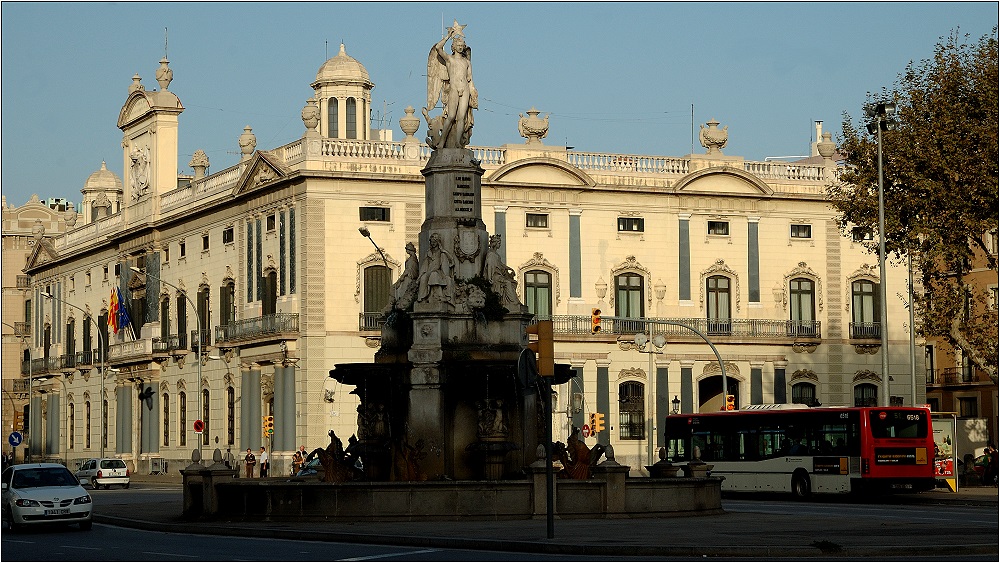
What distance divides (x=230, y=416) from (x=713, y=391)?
19884 millimetres

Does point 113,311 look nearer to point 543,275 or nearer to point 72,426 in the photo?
point 72,426

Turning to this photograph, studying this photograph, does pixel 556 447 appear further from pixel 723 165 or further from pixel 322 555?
pixel 723 165

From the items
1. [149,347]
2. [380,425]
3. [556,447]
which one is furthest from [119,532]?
[149,347]

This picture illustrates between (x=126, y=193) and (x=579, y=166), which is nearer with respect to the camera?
(x=579, y=166)

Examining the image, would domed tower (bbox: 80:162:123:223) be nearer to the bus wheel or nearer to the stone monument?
the bus wheel

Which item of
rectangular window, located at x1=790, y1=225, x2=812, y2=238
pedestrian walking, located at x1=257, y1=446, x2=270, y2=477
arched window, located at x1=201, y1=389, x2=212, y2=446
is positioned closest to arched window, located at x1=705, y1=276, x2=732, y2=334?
rectangular window, located at x1=790, y1=225, x2=812, y2=238

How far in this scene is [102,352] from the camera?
275 ft

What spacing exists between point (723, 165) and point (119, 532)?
46.7 meters

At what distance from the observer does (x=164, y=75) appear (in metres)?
82.1

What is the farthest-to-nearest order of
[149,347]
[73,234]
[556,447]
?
1. [73,234]
2. [149,347]
3. [556,447]

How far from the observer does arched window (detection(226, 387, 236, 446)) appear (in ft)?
248

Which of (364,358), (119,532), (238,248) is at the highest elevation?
(238,248)

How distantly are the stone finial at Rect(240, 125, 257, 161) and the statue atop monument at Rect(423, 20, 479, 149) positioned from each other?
1668 inches

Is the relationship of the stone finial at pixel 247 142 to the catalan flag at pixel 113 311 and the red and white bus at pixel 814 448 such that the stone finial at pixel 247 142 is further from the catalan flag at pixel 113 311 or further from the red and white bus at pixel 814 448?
the red and white bus at pixel 814 448
